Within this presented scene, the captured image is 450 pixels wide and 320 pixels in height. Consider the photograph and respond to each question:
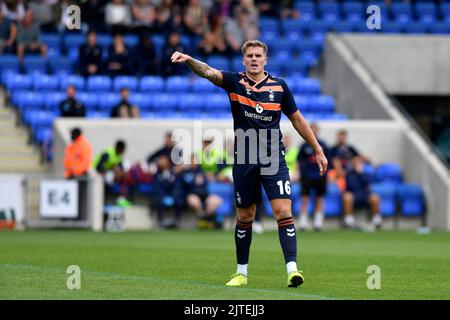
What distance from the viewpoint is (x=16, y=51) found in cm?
2806

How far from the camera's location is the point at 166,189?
2447cm

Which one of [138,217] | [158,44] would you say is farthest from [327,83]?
[138,217]

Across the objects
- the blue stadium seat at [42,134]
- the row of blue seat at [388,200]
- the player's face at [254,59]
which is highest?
the player's face at [254,59]

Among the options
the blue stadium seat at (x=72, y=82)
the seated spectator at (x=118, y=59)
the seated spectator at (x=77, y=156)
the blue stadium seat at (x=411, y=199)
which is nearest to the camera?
the seated spectator at (x=77, y=156)

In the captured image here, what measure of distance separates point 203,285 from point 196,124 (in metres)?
14.3

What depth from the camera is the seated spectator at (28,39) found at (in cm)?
2783

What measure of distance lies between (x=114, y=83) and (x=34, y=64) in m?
1.96

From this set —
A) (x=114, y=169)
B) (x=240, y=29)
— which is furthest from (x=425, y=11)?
(x=114, y=169)

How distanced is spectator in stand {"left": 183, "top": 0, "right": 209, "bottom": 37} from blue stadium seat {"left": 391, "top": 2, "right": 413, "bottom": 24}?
539 cm

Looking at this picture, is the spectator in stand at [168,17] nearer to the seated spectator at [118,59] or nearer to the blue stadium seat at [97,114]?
the seated spectator at [118,59]

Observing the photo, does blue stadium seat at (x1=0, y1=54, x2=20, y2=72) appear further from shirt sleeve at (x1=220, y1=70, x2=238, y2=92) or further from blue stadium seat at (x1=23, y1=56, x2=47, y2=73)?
shirt sleeve at (x1=220, y1=70, x2=238, y2=92)

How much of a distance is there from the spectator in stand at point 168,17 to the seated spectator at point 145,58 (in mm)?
1208

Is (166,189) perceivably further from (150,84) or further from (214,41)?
(214,41)

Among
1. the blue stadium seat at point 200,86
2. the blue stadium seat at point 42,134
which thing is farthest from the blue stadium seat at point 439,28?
the blue stadium seat at point 42,134
